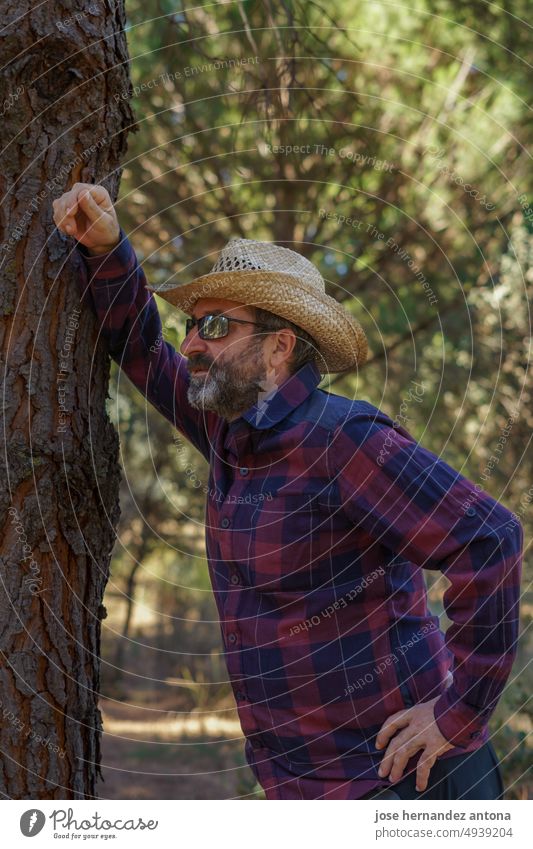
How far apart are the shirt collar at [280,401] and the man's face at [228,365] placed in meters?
0.03

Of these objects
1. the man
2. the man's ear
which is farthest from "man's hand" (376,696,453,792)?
the man's ear

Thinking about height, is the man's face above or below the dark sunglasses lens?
below

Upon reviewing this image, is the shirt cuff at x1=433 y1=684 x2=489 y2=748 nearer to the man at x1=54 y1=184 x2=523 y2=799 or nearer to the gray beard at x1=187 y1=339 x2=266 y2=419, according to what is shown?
the man at x1=54 y1=184 x2=523 y2=799

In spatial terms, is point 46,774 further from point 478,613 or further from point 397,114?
point 397,114

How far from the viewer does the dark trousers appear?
7.92 ft

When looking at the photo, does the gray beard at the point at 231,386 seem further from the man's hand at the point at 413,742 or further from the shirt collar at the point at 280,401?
the man's hand at the point at 413,742

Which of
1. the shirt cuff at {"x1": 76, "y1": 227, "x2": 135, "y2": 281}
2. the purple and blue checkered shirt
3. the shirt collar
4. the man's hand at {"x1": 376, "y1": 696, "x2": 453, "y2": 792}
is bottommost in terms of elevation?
the man's hand at {"x1": 376, "y1": 696, "x2": 453, "y2": 792}

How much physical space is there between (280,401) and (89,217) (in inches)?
27.8

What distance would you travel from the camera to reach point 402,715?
2.38m

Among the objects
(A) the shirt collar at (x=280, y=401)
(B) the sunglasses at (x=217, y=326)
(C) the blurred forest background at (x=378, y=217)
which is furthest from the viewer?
(C) the blurred forest background at (x=378, y=217)

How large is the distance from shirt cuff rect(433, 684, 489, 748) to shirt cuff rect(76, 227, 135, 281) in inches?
56.0
